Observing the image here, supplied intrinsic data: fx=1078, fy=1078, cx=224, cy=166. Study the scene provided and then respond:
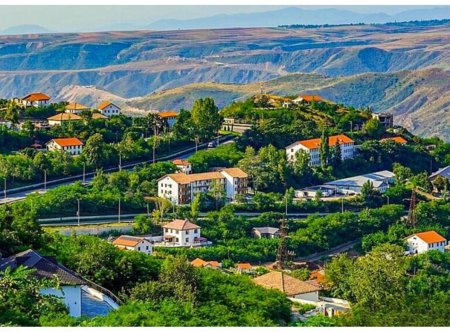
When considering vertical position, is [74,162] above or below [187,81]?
above

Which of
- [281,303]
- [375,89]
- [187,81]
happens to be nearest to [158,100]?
[375,89]

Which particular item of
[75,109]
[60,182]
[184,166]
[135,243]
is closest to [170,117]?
[75,109]

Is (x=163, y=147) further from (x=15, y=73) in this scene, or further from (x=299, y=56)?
(x=299, y=56)

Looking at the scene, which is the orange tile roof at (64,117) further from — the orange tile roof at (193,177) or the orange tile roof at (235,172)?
the orange tile roof at (235,172)

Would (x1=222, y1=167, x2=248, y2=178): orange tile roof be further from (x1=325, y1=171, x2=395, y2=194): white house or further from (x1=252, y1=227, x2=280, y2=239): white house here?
(x1=325, y1=171, x2=395, y2=194): white house

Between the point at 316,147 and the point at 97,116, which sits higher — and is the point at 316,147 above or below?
below

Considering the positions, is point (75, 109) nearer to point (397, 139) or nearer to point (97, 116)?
point (97, 116)
